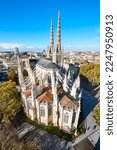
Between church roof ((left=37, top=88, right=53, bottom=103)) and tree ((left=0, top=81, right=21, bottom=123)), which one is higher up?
church roof ((left=37, top=88, right=53, bottom=103))

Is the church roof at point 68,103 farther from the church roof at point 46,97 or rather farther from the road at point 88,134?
the road at point 88,134

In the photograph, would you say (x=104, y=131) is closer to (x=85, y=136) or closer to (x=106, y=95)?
(x=106, y=95)

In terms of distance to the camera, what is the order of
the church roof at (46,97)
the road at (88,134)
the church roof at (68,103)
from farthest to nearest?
the church roof at (46,97) < the church roof at (68,103) < the road at (88,134)

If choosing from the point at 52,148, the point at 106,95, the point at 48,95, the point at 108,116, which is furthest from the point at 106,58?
the point at 48,95

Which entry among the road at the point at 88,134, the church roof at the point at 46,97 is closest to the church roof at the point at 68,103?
the church roof at the point at 46,97

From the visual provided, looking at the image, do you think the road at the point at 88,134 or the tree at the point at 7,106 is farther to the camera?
the tree at the point at 7,106

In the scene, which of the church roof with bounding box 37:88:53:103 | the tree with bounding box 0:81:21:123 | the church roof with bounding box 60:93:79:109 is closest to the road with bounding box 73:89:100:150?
the church roof with bounding box 60:93:79:109

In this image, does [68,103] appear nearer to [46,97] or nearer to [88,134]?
[46,97]

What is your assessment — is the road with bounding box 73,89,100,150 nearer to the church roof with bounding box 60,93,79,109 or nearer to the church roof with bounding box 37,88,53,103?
the church roof with bounding box 60,93,79,109

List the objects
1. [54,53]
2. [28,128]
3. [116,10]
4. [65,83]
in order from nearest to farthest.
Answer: [116,10] → [28,128] → [65,83] → [54,53]

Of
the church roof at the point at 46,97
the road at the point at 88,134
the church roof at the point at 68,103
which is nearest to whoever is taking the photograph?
the road at the point at 88,134

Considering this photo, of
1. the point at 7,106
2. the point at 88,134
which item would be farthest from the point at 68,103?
the point at 7,106
